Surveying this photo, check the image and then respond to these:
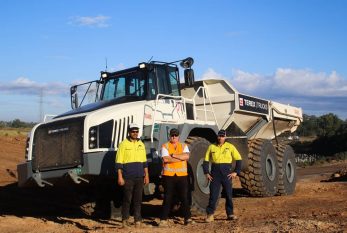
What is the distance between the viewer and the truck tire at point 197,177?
8820 mm

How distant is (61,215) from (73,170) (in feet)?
10.2

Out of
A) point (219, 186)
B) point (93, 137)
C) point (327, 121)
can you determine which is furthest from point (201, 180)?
point (327, 121)

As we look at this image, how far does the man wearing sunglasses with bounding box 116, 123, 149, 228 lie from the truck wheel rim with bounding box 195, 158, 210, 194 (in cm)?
127

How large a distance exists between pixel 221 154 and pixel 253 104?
3.99 metres

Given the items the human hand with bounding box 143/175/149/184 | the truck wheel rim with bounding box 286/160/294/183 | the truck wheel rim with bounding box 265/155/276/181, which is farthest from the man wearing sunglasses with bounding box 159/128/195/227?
the truck wheel rim with bounding box 286/160/294/183

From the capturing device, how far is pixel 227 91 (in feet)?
38.4

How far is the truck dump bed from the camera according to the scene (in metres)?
11.4

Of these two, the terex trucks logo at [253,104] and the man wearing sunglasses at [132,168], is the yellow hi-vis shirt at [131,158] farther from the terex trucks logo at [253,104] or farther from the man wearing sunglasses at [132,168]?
the terex trucks logo at [253,104]

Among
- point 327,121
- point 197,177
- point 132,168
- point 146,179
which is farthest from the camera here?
point 327,121

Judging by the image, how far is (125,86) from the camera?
10078 millimetres

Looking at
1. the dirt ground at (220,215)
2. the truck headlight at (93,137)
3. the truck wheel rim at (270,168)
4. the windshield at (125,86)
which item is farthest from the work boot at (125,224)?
the truck wheel rim at (270,168)

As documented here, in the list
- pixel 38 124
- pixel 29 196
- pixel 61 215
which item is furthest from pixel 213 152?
pixel 29 196

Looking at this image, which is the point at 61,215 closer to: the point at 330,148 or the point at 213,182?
the point at 213,182

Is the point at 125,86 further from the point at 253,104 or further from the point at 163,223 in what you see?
the point at 253,104
